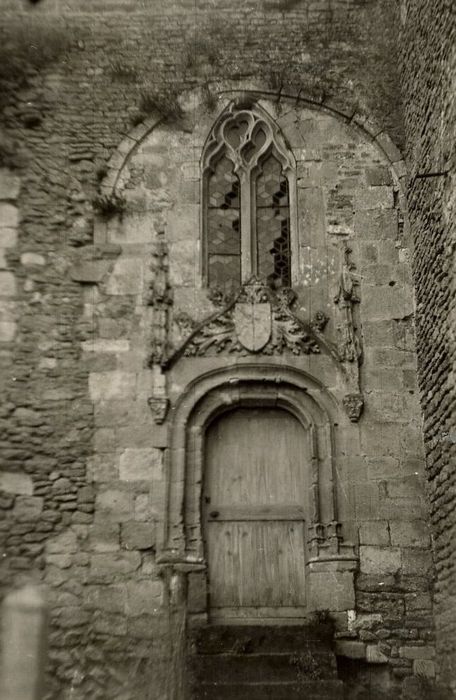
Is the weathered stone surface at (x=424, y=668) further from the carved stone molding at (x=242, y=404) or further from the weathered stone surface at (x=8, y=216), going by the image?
the weathered stone surface at (x=8, y=216)

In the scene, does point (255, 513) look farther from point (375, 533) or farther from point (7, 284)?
point (7, 284)

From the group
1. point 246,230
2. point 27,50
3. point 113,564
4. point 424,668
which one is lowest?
point 424,668

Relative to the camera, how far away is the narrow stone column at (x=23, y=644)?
706cm

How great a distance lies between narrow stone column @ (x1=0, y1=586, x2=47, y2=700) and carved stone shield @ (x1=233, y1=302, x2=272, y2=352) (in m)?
2.94

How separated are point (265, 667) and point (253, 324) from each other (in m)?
3.11

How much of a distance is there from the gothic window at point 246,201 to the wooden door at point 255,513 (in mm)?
1457

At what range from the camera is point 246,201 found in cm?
879

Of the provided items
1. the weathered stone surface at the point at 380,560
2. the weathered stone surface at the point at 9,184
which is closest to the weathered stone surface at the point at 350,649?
the weathered stone surface at the point at 380,560

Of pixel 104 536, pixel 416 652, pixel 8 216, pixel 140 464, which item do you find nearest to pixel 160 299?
pixel 140 464

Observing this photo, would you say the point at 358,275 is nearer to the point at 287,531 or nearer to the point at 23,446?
the point at 287,531

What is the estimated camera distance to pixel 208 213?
877 centimetres

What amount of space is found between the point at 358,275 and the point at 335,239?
450mm

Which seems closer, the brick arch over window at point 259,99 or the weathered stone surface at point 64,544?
the weathered stone surface at point 64,544

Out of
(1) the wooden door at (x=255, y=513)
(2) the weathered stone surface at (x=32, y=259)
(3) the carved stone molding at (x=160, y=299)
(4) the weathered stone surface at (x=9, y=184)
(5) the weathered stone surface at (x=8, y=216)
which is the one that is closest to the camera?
(1) the wooden door at (x=255, y=513)
